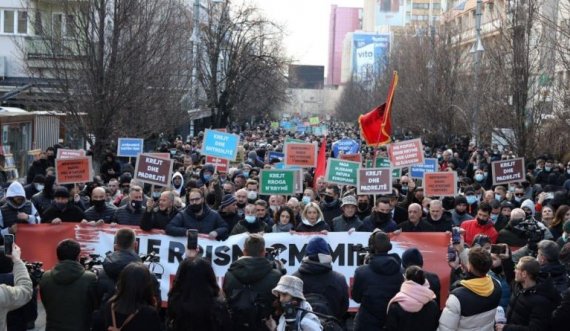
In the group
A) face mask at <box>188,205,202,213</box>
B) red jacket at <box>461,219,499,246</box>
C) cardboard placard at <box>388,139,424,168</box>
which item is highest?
cardboard placard at <box>388,139,424,168</box>

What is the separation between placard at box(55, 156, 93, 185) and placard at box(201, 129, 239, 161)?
14.7ft

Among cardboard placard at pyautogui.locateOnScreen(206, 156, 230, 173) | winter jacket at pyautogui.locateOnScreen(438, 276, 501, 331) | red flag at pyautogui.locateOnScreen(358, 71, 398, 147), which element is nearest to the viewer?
winter jacket at pyautogui.locateOnScreen(438, 276, 501, 331)

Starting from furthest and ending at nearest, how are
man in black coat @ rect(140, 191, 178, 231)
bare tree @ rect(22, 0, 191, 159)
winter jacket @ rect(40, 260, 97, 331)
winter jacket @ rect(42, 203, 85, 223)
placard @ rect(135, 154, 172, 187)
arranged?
bare tree @ rect(22, 0, 191, 159)
placard @ rect(135, 154, 172, 187)
winter jacket @ rect(42, 203, 85, 223)
man in black coat @ rect(140, 191, 178, 231)
winter jacket @ rect(40, 260, 97, 331)

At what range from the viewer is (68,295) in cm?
708

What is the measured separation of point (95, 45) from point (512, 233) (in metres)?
14.4

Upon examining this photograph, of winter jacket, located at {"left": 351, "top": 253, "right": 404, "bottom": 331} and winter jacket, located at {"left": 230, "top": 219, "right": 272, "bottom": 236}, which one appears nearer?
winter jacket, located at {"left": 351, "top": 253, "right": 404, "bottom": 331}

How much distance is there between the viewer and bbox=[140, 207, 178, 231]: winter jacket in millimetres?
10547

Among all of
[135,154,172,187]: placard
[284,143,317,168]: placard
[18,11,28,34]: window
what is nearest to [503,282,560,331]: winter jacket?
[135,154,172,187]: placard

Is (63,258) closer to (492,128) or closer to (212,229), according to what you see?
(212,229)

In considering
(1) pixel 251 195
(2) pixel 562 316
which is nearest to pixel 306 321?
(2) pixel 562 316

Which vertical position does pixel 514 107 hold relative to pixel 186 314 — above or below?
above

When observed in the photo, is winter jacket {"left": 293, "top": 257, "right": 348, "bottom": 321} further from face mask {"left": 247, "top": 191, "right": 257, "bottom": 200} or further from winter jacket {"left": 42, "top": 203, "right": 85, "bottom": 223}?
face mask {"left": 247, "top": 191, "right": 257, "bottom": 200}

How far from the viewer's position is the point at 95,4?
73.8 ft

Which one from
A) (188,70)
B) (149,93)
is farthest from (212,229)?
(188,70)
